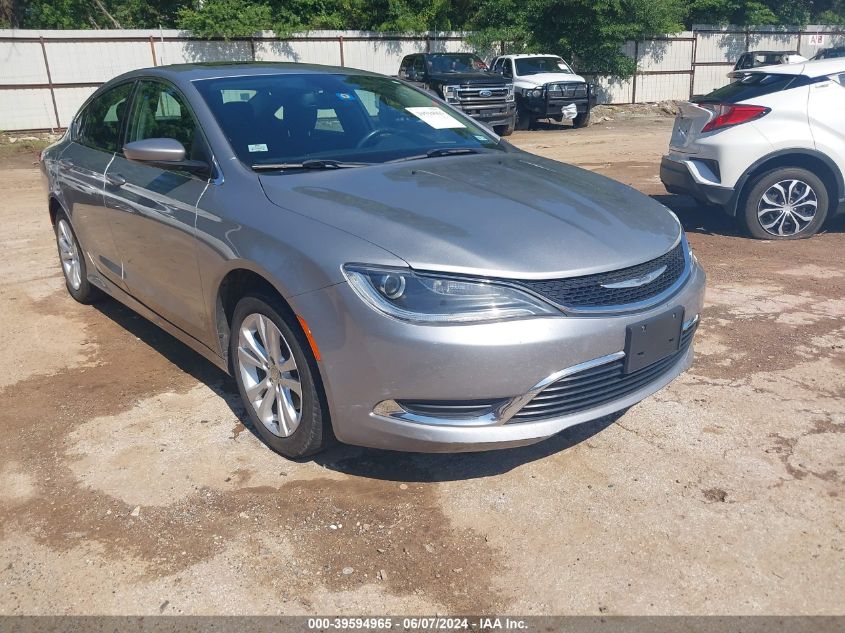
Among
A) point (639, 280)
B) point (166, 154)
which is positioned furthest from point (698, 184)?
point (166, 154)

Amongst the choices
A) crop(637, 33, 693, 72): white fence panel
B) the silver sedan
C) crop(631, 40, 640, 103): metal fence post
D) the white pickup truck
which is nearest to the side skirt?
the silver sedan

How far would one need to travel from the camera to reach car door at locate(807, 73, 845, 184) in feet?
22.8

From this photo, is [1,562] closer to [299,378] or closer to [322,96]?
[299,378]

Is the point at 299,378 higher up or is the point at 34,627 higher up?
the point at 299,378

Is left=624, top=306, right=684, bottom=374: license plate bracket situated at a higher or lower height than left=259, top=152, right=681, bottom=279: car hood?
lower

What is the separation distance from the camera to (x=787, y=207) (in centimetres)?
721

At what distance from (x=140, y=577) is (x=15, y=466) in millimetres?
1190

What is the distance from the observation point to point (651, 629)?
245 cm

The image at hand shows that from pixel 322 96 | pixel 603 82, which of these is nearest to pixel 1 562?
pixel 322 96

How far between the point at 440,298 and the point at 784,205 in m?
5.53

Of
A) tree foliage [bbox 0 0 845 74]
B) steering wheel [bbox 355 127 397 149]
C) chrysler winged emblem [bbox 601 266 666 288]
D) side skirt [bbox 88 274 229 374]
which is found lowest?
side skirt [bbox 88 274 229 374]

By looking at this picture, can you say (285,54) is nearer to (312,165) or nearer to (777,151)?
(777,151)

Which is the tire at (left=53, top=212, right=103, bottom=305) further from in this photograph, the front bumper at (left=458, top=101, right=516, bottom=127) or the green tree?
the green tree

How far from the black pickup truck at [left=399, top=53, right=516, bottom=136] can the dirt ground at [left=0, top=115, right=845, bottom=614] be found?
1374cm
